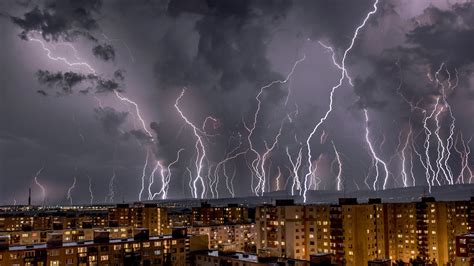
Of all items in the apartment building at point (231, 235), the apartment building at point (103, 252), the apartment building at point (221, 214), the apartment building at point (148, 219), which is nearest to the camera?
the apartment building at point (103, 252)

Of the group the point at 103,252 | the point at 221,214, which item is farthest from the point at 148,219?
the point at 103,252

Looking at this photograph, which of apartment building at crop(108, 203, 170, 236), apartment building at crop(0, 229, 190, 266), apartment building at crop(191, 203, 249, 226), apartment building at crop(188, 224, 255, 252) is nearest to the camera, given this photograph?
apartment building at crop(0, 229, 190, 266)

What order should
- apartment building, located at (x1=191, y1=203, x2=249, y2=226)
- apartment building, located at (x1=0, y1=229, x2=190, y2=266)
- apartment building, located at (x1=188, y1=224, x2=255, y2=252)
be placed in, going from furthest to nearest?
apartment building, located at (x1=191, y1=203, x2=249, y2=226)
apartment building, located at (x1=188, y1=224, x2=255, y2=252)
apartment building, located at (x1=0, y1=229, x2=190, y2=266)

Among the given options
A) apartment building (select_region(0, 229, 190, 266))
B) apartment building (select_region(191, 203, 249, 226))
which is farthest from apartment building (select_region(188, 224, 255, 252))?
apartment building (select_region(0, 229, 190, 266))

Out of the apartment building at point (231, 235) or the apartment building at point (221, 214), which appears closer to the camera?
the apartment building at point (231, 235)

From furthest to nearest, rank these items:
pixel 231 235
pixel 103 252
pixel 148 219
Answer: pixel 148 219 < pixel 231 235 < pixel 103 252

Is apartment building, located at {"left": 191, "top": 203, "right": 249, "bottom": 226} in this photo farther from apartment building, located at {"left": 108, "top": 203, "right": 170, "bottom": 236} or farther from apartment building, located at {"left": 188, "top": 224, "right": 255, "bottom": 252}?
apartment building, located at {"left": 188, "top": 224, "right": 255, "bottom": 252}

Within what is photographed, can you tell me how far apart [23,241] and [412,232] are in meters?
28.2

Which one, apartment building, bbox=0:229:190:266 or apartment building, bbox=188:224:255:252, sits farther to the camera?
apartment building, bbox=188:224:255:252

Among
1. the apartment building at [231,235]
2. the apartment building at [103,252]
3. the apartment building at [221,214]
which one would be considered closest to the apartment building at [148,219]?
the apartment building at [231,235]

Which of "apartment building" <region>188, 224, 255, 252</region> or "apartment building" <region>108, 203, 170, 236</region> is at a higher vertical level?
"apartment building" <region>108, 203, 170, 236</region>

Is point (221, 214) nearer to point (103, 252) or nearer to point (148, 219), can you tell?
point (148, 219)

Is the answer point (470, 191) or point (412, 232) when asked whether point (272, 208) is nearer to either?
point (412, 232)

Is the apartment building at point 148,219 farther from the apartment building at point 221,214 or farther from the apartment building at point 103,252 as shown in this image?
the apartment building at point 103,252
